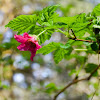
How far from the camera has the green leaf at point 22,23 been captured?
1.43 ft

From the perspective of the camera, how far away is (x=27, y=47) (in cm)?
45

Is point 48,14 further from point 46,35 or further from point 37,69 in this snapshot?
point 37,69

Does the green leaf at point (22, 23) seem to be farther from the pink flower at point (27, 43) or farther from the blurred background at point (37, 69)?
the blurred background at point (37, 69)

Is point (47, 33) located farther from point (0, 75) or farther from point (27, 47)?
point (0, 75)

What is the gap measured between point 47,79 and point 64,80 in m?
0.59

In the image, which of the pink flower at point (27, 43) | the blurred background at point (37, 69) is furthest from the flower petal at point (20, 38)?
the blurred background at point (37, 69)

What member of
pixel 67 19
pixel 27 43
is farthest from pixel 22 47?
pixel 67 19

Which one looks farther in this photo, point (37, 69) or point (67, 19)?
point (37, 69)

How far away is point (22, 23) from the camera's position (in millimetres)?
445

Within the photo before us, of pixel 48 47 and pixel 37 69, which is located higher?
pixel 48 47

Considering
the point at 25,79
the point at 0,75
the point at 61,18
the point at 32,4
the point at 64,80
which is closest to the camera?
the point at 61,18

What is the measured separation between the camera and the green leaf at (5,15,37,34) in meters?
0.44

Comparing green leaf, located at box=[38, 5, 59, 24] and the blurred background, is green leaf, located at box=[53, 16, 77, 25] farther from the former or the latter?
the blurred background

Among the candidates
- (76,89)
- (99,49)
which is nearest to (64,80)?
(76,89)
